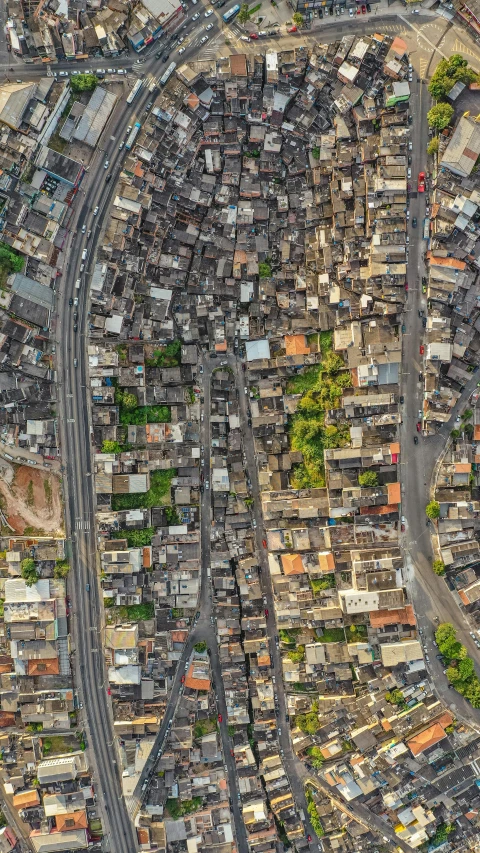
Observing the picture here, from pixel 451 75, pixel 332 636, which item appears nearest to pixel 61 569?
pixel 332 636

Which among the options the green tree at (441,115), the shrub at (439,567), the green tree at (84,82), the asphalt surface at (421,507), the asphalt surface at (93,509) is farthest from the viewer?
the asphalt surface at (421,507)

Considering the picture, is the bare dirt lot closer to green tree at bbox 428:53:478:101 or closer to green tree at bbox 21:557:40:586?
green tree at bbox 21:557:40:586

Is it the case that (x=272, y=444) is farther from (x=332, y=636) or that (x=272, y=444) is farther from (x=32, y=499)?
(x=32, y=499)

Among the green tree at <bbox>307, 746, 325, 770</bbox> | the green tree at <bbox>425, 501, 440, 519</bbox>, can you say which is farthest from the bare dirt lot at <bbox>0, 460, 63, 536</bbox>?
the green tree at <bbox>425, 501, 440, 519</bbox>

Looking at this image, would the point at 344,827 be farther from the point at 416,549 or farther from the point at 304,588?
the point at 416,549

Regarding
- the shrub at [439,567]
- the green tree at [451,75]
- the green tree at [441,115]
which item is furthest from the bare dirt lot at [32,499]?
the green tree at [451,75]

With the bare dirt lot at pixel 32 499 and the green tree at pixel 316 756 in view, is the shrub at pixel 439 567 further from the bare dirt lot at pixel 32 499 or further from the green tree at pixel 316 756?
the bare dirt lot at pixel 32 499
